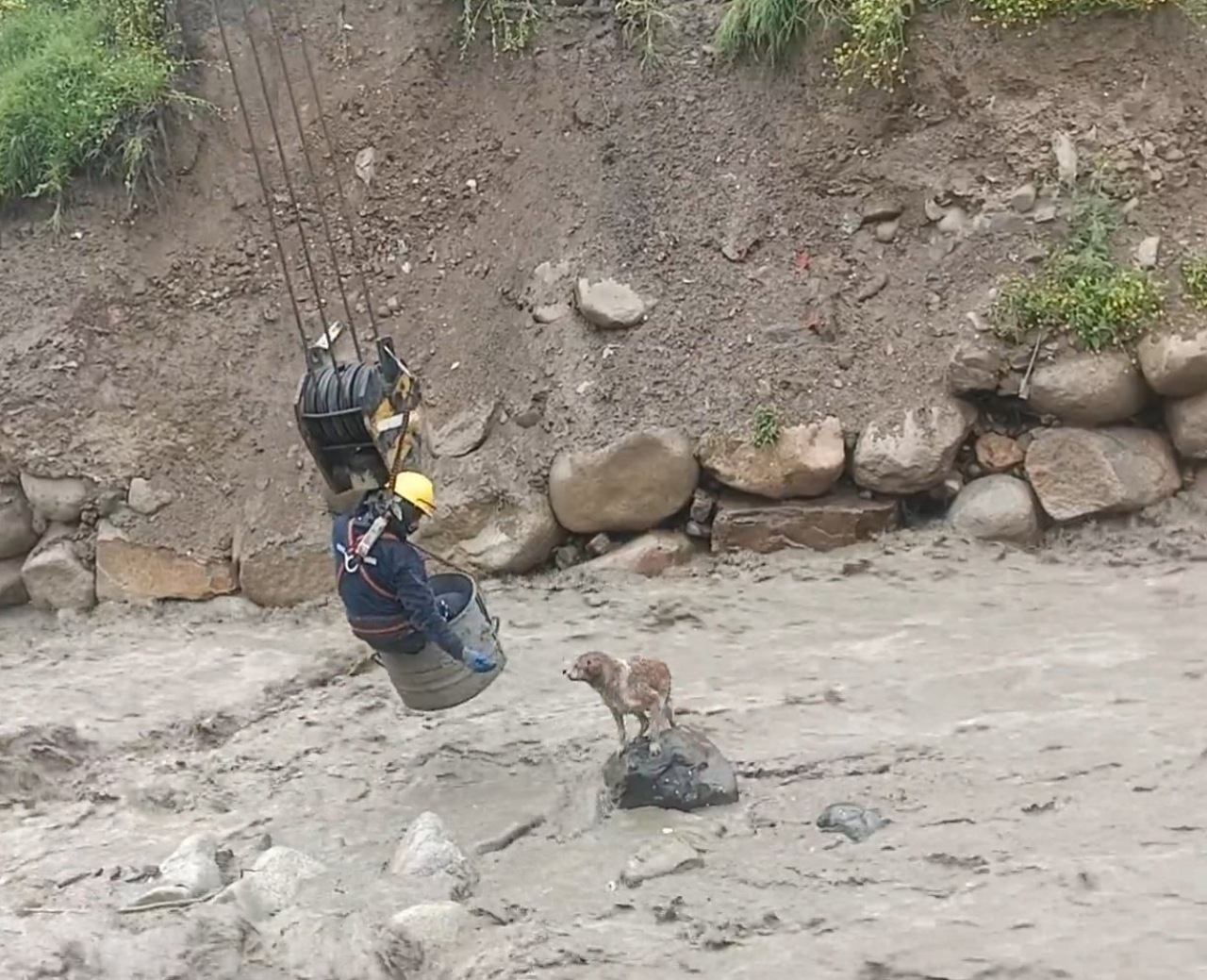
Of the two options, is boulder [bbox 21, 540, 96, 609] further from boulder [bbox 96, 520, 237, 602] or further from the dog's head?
the dog's head

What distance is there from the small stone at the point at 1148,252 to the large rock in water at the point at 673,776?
Answer: 12.3ft

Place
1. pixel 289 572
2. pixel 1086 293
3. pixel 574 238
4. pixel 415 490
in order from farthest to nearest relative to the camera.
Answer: pixel 574 238 → pixel 289 572 → pixel 1086 293 → pixel 415 490

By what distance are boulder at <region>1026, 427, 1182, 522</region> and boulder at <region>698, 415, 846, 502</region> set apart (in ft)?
3.05

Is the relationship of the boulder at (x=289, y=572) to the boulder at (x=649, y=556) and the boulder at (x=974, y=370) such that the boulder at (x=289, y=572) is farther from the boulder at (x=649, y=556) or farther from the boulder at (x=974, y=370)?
the boulder at (x=974, y=370)

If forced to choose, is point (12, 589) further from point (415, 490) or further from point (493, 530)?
point (415, 490)

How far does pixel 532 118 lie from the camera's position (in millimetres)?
8328

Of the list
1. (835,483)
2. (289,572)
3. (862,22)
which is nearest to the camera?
(835,483)

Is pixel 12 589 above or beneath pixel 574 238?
beneath

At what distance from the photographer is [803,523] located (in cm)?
693

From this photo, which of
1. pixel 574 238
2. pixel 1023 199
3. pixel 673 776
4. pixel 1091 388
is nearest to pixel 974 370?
pixel 1091 388

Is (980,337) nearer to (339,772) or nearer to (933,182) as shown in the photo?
(933,182)

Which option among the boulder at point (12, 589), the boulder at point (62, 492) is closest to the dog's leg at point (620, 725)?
the boulder at point (62, 492)

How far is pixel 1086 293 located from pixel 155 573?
16.0ft

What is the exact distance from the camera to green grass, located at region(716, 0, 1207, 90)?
24.1 ft
